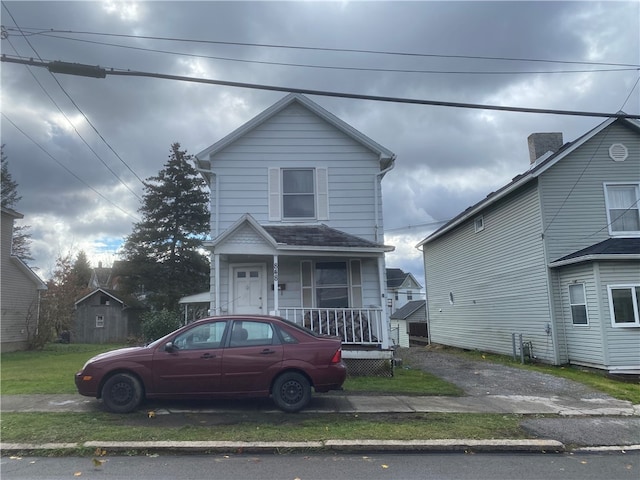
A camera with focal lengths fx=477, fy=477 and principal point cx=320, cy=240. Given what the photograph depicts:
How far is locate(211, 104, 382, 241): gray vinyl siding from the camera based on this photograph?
14516 millimetres

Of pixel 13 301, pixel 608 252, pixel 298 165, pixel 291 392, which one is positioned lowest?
pixel 291 392

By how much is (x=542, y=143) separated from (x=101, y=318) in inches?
1303

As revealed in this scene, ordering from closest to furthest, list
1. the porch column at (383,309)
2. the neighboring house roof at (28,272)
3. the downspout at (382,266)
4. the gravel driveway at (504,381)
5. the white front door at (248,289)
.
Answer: the gravel driveway at (504,381) → the porch column at (383,309) → the downspout at (382,266) → the white front door at (248,289) → the neighboring house roof at (28,272)

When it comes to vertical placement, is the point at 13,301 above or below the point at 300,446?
above

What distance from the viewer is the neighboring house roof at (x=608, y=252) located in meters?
13.0

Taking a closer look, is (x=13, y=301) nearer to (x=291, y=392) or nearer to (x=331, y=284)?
(x=331, y=284)

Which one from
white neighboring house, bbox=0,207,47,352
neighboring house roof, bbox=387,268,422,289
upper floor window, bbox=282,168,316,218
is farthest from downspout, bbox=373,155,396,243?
neighboring house roof, bbox=387,268,422,289

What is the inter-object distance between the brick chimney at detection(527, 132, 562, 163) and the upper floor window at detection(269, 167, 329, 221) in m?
9.53

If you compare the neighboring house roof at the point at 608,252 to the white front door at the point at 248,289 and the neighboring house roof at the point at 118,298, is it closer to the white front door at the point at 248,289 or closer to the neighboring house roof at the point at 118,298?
the white front door at the point at 248,289

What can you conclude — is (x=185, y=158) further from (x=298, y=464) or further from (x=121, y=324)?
(x=298, y=464)

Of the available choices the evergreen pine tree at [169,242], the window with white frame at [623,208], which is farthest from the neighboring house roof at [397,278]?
the window with white frame at [623,208]

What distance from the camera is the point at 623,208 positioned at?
15.2 m

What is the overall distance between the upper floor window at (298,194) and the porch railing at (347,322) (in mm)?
3094

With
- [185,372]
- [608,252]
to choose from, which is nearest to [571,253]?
[608,252]
